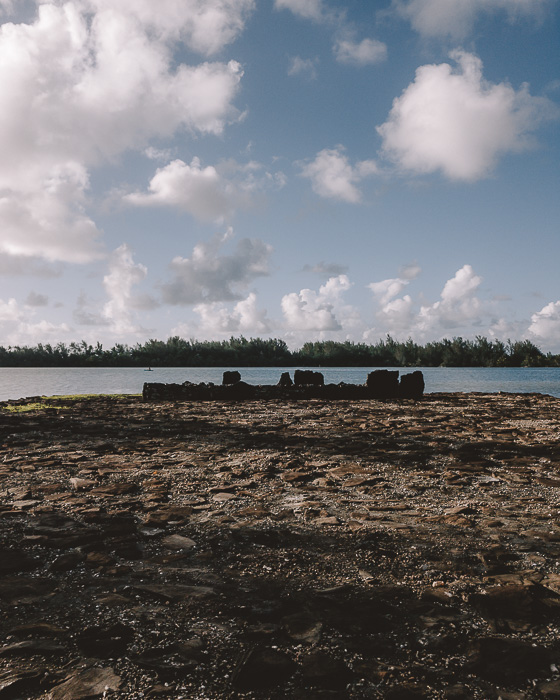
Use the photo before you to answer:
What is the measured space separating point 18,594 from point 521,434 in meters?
6.01

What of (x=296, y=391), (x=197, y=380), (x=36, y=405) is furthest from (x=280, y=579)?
(x=197, y=380)

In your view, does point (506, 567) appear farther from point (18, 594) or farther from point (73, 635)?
point (18, 594)

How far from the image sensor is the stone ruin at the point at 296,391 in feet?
46.4

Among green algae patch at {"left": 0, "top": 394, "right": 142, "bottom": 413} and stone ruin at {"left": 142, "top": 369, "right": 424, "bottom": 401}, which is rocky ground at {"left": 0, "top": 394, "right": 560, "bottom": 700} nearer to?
green algae patch at {"left": 0, "top": 394, "right": 142, "bottom": 413}

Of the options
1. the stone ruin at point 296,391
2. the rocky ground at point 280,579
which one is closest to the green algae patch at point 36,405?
the stone ruin at point 296,391

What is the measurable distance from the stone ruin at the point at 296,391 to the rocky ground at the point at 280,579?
981 cm

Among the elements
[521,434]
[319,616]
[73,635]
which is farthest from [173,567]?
[521,434]

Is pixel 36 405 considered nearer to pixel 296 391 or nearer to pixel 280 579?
pixel 296 391

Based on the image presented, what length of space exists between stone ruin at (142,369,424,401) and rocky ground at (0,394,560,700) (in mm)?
9808

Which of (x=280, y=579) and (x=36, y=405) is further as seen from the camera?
(x=36, y=405)

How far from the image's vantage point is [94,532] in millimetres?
2543

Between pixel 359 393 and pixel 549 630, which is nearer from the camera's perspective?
pixel 549 630

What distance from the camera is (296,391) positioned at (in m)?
14.7

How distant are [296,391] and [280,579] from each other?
41.9ft
